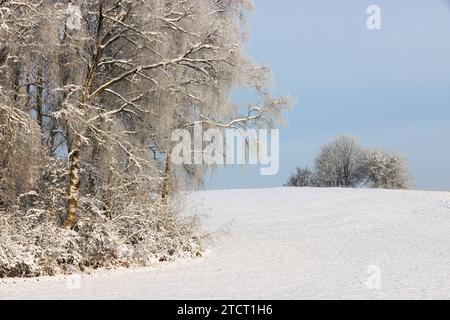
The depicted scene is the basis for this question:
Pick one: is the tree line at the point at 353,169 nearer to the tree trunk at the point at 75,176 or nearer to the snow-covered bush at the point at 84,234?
the snow-covered bush at the point at 84,234

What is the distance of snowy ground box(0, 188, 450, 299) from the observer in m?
11.9

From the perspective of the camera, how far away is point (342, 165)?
69.6 metres


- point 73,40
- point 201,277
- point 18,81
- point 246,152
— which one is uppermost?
point 73,40

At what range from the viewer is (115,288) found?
12484mm

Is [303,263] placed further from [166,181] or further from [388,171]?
[388,171]

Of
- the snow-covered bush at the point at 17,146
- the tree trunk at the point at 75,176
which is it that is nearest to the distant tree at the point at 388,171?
the tree trunk at the point at 75,176

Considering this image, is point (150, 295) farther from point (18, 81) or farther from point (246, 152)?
point (246, 152)

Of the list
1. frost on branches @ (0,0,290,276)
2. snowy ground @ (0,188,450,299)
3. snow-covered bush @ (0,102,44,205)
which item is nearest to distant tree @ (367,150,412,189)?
snowy ground @ (0,188,450,299)

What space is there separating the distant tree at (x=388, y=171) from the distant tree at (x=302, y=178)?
7181 millimetres

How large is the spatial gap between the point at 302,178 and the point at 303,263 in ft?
182

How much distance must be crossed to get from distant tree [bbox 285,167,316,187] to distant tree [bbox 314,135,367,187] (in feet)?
2.99

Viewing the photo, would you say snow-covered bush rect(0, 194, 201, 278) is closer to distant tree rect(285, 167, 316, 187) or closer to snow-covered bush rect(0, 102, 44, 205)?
snow-covered bush rect(0, 102, 44, 205)
